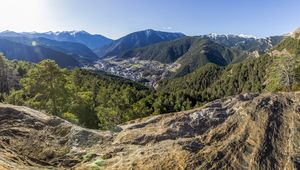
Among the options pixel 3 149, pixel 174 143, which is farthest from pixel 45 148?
pixel 174 143

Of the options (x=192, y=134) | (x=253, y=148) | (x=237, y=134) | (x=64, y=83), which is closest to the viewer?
(x=253, y=148)

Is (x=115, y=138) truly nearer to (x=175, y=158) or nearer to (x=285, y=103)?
(x=175, y=158)

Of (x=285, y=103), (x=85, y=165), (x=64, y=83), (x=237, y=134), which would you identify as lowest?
(x=64, y=83)

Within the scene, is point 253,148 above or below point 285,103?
below

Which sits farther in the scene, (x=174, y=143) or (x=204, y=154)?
(x=174, y=143)

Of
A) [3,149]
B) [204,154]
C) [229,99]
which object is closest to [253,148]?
[204,154]

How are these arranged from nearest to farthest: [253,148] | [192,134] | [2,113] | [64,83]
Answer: [253,148] < [192,134] < [2,113] < [64,83]
